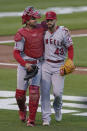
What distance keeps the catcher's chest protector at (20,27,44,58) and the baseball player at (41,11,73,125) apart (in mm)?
111

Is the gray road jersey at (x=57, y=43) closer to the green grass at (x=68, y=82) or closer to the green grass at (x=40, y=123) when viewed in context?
the green grass at (x=40, y=123)

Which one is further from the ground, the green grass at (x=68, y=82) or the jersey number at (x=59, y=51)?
the jersey number at (x=59, y=51)

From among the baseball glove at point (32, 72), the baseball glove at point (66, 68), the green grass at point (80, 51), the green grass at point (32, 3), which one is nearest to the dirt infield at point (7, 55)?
the green grass at point (80, 51)

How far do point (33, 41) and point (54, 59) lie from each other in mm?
513

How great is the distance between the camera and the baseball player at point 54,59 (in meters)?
11.0

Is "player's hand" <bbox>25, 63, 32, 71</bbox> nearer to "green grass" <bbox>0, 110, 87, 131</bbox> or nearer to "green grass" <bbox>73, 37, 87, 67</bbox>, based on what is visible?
"green grass" <bbox>0, 110, 87, 131</bbox>

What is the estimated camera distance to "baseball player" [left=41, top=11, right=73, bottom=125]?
1102 cm

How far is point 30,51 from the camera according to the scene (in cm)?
1102

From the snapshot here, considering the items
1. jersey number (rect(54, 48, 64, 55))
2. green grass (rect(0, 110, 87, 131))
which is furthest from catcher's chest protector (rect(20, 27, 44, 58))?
green grass (rect(0, 110, 87, 131))

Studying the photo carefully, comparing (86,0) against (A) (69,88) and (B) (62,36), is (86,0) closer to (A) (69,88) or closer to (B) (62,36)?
(A) (69,88)

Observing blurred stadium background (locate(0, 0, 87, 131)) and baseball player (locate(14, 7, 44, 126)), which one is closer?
baseball player (locate(14, 7, 44, 126))

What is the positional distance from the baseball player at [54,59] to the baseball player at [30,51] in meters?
0.13

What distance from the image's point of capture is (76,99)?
13656 millimetres

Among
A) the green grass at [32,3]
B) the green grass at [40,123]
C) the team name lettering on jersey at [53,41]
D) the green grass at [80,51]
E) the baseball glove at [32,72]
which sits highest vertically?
the team name lettering on jersey at [53,41]
